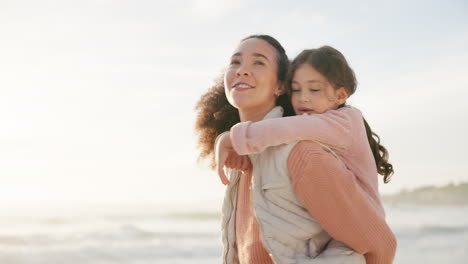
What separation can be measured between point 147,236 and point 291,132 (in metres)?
9.60

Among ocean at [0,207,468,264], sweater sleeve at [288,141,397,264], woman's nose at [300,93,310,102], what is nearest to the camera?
sweater sleeve at [288,141,397,264]

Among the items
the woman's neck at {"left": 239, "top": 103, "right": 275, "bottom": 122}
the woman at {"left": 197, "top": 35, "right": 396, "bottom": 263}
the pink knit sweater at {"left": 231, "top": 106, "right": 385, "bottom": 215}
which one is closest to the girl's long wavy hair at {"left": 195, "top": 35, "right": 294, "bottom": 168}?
the woman's neck at {"left": 239, "top": 103, "right": 275, "bottom": 122}

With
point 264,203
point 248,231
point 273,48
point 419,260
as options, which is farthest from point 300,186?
point 419,260

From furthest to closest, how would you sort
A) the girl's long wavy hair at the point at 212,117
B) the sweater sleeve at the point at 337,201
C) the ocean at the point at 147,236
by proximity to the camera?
the ocean at the point at 147,236
the girl's long wavy hair at the point at 212,117
the sweater sleeve at the point at 337,201

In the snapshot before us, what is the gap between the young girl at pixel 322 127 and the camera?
2289 mm

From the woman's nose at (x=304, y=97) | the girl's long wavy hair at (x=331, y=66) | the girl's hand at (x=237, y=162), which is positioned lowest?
the girl's hand at (x=237, y=162)

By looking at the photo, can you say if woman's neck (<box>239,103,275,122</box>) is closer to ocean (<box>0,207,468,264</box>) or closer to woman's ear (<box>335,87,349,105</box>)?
woman's ear (<box>335,87,349,105</box>)

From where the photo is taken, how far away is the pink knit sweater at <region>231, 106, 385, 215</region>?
2.27m

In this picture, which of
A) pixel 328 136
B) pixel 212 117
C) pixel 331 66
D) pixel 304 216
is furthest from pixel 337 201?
pixel 212 117

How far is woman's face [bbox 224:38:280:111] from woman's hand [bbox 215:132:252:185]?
0.94 ft

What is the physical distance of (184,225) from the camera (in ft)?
42.1

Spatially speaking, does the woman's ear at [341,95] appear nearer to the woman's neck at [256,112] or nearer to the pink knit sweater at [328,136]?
the pink knit sweater at [328,136]

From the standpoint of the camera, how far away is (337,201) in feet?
7.29

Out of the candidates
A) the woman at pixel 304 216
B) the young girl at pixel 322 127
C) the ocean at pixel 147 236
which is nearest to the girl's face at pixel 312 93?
the young girl at pixel 322 127
